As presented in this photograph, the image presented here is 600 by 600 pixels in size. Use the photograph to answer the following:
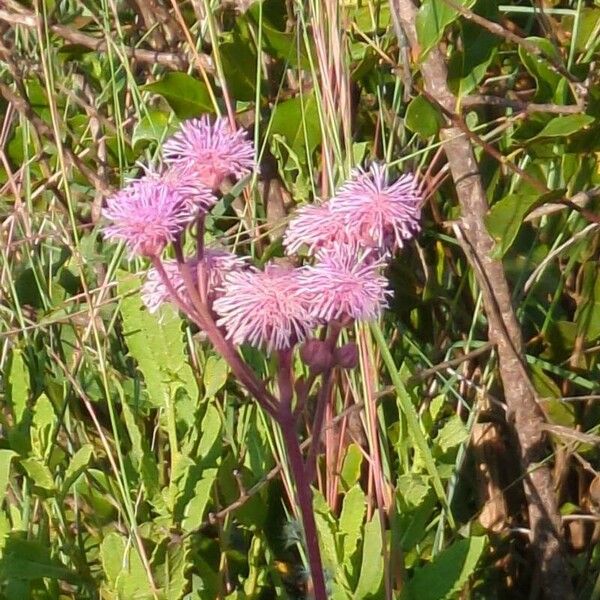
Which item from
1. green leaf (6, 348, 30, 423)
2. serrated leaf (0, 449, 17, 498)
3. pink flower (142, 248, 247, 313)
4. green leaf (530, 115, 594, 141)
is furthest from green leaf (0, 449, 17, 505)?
green leaf (530, 115, 594, 141)

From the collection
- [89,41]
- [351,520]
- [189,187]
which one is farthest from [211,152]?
[89,41]

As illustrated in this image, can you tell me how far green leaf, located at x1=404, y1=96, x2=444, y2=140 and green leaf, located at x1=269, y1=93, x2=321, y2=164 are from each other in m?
0.11

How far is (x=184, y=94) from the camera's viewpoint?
125 cm

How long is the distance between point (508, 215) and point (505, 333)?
15 centimetres

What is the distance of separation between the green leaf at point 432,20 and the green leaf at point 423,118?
5 cm

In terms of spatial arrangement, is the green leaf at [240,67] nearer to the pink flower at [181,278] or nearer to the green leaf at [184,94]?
the green leaf at [184,94]

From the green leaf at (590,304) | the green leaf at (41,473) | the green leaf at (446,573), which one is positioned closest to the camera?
the green leaf at (446,573)

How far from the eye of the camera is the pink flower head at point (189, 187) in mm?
772

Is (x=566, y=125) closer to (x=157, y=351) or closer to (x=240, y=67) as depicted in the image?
(x=240, y=67)

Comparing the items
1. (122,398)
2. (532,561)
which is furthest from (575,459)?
(122,398)

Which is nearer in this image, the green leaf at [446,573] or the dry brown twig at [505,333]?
the green leaf at [446,573]

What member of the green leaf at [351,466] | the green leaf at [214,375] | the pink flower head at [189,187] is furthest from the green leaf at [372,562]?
the pink flower head at [189,187]

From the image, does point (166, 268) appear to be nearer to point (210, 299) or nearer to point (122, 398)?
point (210, 299)

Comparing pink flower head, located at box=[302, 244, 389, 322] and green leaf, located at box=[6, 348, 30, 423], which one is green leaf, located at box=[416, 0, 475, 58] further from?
green leaf, located at box=[6, 348, 30, 423]
